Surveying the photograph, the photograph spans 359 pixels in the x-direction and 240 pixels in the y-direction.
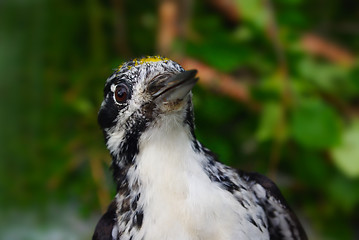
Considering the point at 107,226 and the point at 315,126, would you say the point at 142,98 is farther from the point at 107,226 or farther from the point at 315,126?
the point at 315,126

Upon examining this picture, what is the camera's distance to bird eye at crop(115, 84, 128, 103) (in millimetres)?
1845

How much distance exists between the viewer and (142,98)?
1.77 meters

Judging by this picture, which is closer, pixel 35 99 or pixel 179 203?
pixel 179 203

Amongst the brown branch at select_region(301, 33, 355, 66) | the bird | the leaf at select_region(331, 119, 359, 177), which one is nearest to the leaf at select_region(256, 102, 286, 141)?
the leaf at select_region(331, 119, 359, 177)

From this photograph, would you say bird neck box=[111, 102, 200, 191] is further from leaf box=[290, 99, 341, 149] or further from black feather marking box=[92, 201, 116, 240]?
leaf box=[290, 99, 341, 149]

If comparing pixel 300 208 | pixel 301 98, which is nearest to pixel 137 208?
pixel 301 98

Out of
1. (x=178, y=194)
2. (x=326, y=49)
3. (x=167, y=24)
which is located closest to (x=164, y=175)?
(x=178, y=194)

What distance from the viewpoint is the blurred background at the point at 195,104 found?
309 centimetres

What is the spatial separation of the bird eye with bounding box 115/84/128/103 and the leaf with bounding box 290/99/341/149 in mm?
1372

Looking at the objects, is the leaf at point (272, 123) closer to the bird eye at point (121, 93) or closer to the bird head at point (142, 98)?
the bird head at point (142, 98)

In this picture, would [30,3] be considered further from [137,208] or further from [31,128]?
[137,208]

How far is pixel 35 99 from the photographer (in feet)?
10.7

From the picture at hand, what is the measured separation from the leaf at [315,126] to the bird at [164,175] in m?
1.06

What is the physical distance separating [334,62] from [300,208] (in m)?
1.18
